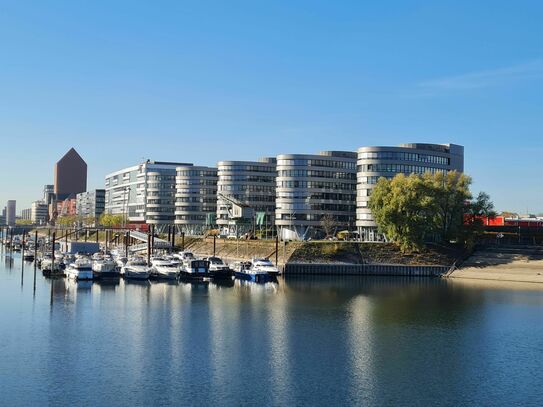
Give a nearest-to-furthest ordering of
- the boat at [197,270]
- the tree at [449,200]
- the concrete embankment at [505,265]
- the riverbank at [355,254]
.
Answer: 1. the boat at [197,270]
2. the concrete embankment at [505,265]
3. the riverbank at [355,254]
4. the tree at [449,200]

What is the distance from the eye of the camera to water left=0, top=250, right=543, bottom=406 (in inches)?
2168

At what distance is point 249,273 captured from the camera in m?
146

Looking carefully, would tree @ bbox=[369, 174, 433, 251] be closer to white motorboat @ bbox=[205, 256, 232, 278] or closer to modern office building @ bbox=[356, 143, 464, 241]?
modern office building @ bbox=[356, 143, 464, 241]

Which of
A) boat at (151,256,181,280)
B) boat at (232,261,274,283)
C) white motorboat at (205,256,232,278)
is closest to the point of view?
boat at (232,261,274,283)

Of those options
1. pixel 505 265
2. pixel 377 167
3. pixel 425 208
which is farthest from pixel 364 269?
pixel 377 167

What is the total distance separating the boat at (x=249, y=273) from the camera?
142 m

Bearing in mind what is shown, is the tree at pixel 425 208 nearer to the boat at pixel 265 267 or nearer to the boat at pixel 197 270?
the boat at pixel 265 267

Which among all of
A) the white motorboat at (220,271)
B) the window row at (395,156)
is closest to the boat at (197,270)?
the white motorboat at (220,271)

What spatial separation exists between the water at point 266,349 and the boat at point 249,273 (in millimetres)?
22519

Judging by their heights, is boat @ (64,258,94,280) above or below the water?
above

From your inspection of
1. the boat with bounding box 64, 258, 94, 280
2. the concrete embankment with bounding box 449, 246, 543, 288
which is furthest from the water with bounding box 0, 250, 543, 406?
the concrete embankment with bounding box 449, 246, 543, 288

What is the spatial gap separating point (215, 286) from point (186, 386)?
7785cm

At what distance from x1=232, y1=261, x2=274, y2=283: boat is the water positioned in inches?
887

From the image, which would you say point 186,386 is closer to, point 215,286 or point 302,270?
point 215,286
